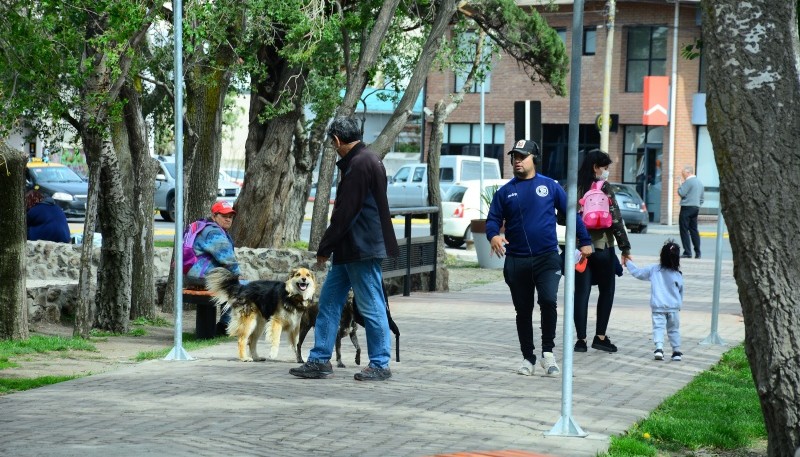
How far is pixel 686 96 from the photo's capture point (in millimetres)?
44656

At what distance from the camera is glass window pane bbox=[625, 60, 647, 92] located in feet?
150

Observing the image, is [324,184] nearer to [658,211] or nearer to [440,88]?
[658,211]

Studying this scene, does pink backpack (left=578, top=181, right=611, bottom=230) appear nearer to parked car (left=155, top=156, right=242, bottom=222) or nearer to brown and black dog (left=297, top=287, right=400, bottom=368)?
brown and black dog (left=297, top=287, right=400, bottom=368)

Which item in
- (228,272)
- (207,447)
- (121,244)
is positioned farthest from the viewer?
(121,244)

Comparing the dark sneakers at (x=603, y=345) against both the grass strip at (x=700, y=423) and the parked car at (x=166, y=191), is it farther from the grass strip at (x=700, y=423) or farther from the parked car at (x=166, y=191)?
the parked car at (x=166, y=191)

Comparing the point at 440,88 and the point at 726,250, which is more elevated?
the point at 440,88

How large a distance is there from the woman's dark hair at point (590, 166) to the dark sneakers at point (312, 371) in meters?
3.41

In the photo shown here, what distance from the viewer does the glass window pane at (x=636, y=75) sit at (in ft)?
150

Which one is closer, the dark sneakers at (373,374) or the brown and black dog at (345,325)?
the dark sneakers at (373,374)

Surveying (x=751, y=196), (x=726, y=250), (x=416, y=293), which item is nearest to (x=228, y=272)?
Answer: (x=751, y=196)

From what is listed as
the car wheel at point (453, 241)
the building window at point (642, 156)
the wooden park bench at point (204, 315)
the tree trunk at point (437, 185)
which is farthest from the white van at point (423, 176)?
the wooden park bench at point (204, 315)

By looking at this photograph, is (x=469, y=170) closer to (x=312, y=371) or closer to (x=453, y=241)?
(x=453, y=241)

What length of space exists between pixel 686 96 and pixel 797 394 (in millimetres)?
39521

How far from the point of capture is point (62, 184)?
35938 mm
